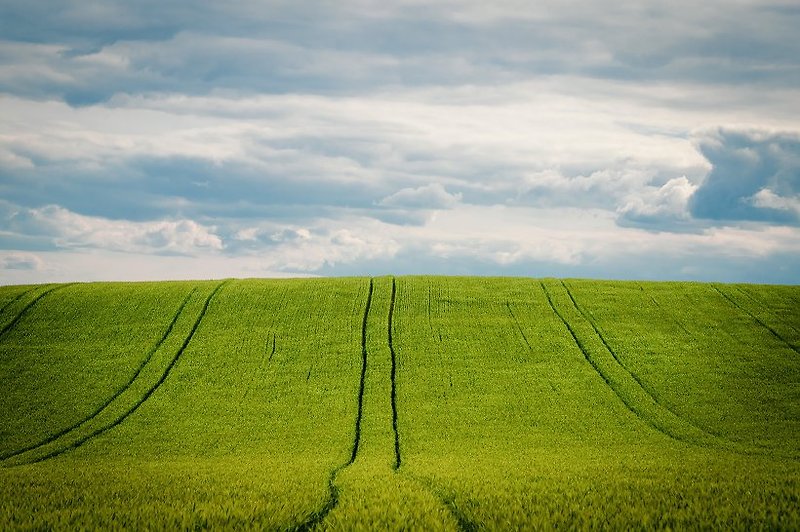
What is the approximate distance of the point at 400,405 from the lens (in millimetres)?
33219

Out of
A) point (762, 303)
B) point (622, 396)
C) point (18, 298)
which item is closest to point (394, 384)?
point (622, 396)

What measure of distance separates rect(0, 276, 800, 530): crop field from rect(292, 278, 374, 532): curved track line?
0.13m

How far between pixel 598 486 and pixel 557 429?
15.8m

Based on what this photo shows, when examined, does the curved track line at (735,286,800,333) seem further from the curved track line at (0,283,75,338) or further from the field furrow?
the curved track line at (0,283,75,338)

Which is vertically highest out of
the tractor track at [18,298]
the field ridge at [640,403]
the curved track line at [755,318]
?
the tractor track at [18,298]

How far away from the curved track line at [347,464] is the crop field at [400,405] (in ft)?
0.44

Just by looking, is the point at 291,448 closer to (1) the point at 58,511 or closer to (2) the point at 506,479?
(2) the point at 506,479

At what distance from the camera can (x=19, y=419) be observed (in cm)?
3191

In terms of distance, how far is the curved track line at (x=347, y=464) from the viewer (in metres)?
12.5

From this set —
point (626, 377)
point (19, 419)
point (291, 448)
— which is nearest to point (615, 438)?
point (626, 377)

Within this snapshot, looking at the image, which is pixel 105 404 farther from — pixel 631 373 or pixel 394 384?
pixel 631 373

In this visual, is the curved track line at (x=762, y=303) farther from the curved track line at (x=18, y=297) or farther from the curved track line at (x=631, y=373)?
the curved track line at (x=18, y=297)

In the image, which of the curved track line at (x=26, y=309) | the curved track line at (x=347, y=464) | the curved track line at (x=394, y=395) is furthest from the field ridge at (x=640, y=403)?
the curved track line at (x=26, y=309)

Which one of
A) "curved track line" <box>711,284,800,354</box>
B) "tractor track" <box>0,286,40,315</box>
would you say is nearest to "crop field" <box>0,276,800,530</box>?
"tractor track" <box>0,286,40,315</box>
